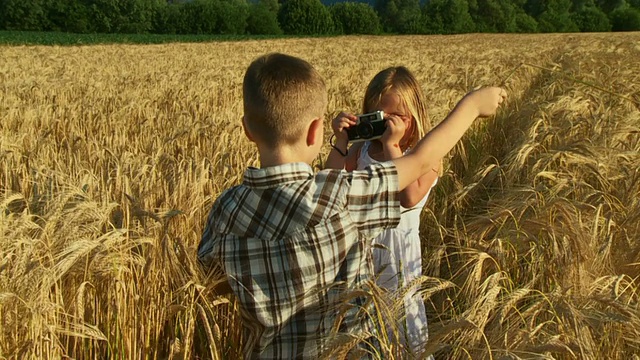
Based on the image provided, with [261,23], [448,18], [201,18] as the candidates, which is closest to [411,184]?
[201,18]

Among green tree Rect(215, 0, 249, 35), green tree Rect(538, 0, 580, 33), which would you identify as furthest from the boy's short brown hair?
green tree Rect(538, 0, 580, 33)

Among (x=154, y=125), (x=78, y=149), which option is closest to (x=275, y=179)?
(x=78, y=149)

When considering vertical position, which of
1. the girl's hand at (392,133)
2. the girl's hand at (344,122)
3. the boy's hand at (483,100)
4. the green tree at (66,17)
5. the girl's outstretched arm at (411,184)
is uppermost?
the green tree at (66,17)

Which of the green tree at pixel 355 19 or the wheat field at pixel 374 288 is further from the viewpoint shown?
the green tree at pixel 355 19

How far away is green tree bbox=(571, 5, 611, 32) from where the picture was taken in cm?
6224

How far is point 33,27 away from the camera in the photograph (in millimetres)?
50562

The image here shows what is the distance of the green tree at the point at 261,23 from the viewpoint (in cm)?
5638

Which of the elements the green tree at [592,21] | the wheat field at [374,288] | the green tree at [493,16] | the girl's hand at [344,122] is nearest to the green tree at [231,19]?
the green tree at [493,16]

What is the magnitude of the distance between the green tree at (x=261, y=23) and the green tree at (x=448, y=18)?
1482 centimetres

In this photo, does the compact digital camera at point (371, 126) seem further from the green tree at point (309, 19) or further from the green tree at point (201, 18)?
the green tree at point (309, 19)

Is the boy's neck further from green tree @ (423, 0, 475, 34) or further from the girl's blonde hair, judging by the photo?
green tree @ (423, 0, 475, 34)

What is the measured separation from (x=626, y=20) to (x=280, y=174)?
70.5 m

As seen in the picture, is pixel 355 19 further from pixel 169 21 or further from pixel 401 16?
pixel 169 21

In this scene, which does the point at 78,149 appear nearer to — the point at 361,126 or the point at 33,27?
the point at 361,126
